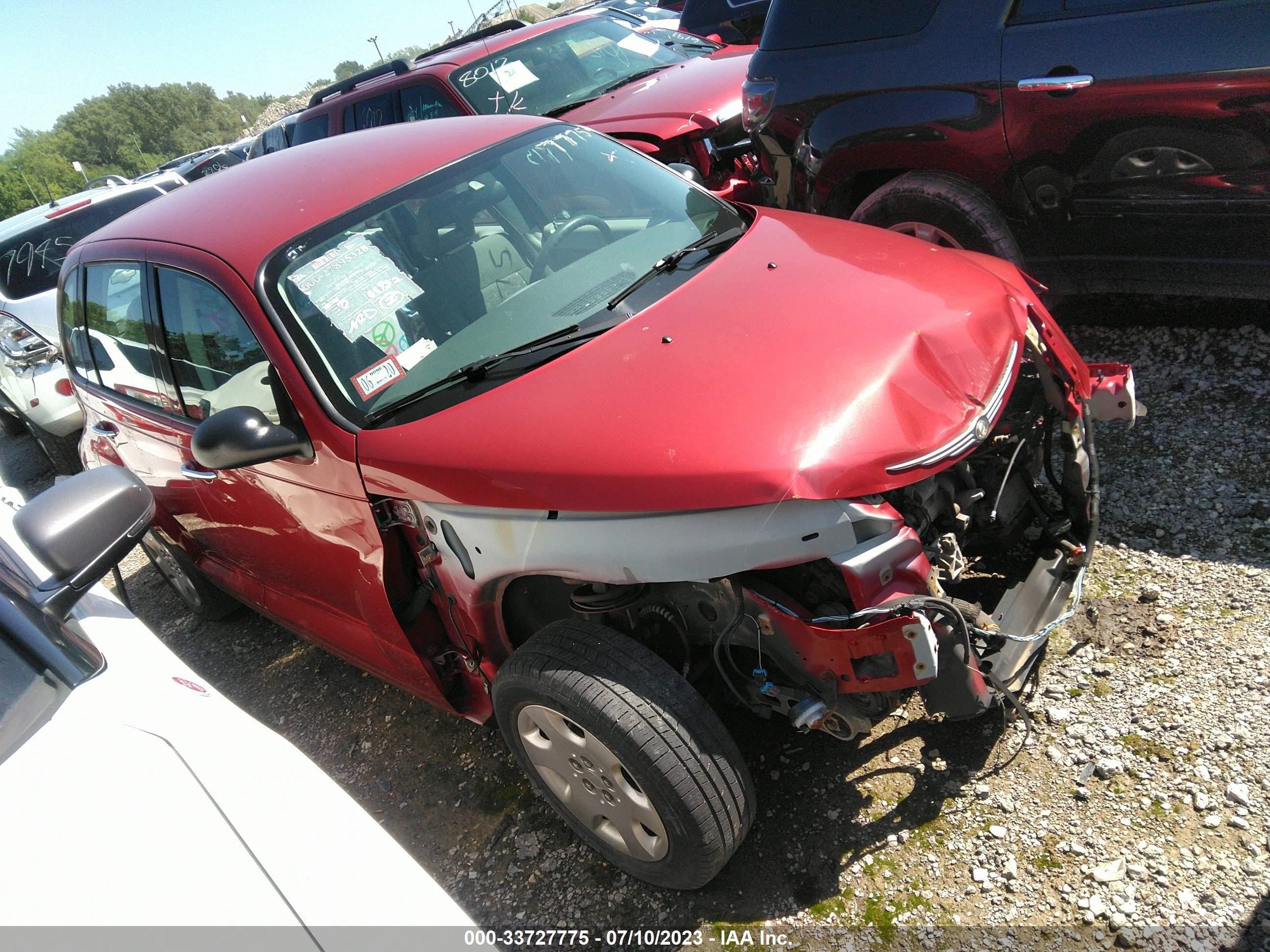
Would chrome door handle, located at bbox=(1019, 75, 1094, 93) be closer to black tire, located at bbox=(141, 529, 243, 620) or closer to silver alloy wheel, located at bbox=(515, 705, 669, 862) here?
silver alloy wheel, located at bbox=(515, 705, 669, 862)

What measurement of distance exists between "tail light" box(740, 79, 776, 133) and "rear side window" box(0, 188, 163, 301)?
4.80 m

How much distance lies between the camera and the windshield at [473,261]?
2521 millimetres

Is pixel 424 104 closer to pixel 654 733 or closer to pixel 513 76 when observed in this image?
pixel 513 76

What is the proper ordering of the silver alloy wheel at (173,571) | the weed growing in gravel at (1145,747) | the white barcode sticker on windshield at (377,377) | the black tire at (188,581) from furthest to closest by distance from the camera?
the silver alloy wheel at (173,571) < the black tire at (188,581) < the white barcode sticker on windshield at (377,377) < the weed growing in gravel at (1145,747)

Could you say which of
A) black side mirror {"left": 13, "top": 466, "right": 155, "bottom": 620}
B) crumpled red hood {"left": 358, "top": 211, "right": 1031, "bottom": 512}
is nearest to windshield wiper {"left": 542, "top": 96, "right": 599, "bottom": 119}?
crumpled red hood {"left": 358, "top": 211, "right": 1031, "bottom": 512}

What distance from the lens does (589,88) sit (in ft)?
21.7

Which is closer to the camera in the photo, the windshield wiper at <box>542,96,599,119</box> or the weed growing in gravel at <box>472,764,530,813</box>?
the weed growing in gravel at <box>472,764,530,813</box>

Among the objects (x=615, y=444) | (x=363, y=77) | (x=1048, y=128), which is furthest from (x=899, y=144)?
(x=363, y=77)

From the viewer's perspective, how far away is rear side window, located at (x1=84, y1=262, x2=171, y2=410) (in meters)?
3.21

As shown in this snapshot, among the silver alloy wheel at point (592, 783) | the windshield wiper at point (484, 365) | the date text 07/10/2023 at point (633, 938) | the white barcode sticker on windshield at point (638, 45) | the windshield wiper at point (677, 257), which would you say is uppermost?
the white barcode sticker on windshield at point (638, 45)

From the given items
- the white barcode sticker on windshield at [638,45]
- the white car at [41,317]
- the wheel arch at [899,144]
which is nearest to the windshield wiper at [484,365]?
the wheel arch at [899,144]

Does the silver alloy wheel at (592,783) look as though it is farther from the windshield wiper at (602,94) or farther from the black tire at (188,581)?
the windshield wiper at (602,94)

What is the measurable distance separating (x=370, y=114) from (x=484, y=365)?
570 centimetres

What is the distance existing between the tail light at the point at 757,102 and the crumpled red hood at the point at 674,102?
0.79 metres
